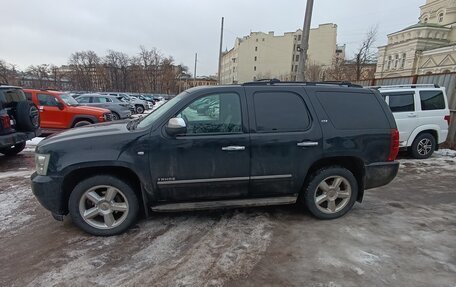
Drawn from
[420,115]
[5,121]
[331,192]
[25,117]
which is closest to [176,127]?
[331,192]

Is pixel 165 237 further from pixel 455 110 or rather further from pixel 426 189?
pixel 455 110

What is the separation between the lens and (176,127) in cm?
325

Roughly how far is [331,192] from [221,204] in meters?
1.58

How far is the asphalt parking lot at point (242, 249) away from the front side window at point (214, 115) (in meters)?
1.30

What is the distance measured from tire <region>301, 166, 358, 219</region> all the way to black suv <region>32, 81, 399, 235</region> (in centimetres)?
1

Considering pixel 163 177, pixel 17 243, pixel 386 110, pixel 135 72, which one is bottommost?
pixel 17 243

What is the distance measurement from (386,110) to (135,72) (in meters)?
78.7

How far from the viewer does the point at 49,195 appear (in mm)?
3275

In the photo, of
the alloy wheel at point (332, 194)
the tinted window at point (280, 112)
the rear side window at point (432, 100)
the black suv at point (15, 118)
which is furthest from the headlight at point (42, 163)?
the rear side window at point (432, 100)

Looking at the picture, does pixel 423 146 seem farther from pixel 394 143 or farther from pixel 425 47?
pixel 425 47

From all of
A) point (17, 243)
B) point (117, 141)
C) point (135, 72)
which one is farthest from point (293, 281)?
point (135, 72)

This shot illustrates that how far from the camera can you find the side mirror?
324cm

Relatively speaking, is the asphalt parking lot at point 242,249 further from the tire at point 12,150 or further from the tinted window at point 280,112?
the tire at point 12,150

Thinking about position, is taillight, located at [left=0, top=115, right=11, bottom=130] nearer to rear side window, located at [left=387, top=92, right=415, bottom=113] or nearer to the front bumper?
the front bumper
